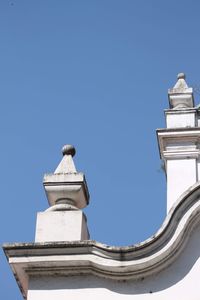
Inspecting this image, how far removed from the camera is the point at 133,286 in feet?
54.8

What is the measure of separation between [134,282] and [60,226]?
1333mm

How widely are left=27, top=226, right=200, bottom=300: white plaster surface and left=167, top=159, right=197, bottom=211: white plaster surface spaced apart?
7.13 feet

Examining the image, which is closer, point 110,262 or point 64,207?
point 110,262

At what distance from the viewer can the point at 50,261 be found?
55.1 feet

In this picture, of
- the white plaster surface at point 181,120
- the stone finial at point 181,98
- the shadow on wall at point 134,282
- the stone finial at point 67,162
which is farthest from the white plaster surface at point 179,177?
the shadow on wall at point 134,282

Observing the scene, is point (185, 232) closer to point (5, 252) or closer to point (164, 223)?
point (164, 223)

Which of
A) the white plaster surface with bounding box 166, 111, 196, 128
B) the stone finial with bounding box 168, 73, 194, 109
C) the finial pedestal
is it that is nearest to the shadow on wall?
the finial pedestal

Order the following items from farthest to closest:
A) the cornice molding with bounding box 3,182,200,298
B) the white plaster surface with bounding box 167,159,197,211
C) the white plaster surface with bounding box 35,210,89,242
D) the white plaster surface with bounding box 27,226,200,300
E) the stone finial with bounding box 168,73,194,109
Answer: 1. the stone finial with bounding box 168,73,194,109
2. the white plaster surface with bounding box 167,159,197,211
3. the white plaster surface with bounding box 35,210,89,242
4. the cornice molding with bounding box 3,182,200,298
5. the white plaster surface with bounding box 27,226,200,300

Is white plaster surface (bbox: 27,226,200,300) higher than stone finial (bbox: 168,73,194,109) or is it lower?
lower

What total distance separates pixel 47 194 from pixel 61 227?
24.2 inches

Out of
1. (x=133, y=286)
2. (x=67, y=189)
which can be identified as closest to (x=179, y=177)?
(x=67, y=189)

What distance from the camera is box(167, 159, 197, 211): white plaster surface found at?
1905cm

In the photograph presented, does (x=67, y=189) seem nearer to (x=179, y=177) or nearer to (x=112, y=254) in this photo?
(x=112, y=254)

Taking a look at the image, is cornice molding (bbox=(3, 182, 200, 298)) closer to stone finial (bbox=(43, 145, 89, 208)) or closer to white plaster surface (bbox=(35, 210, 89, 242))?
white plaster surface (bbox=(35, 210, 89, 242))
